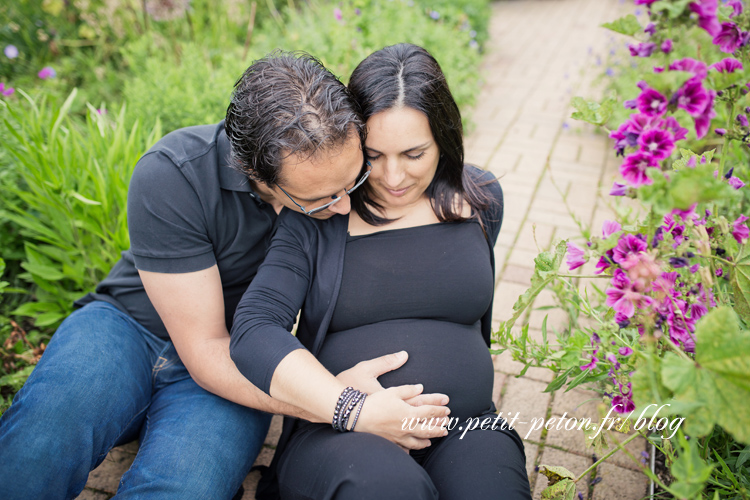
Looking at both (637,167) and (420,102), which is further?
(420,102)

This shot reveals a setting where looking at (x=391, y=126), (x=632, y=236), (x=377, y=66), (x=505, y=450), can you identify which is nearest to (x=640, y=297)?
(x=632, y=236)

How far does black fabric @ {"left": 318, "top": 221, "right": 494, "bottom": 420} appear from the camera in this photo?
1557 millimetres

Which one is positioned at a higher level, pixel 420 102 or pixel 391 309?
pixel 420 102

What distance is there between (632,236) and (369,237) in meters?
0.90

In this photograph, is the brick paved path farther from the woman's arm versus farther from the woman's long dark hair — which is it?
the woman's arm

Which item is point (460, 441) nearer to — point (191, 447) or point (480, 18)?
point (191, 447)

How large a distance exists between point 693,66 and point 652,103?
0.08 metres

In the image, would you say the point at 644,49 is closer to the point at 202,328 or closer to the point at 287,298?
the point at 287,298

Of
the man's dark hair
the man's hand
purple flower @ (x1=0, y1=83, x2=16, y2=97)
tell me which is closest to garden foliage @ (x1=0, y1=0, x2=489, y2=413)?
purple flower @ (x1=0, y1=83, x2=16, y2=97)

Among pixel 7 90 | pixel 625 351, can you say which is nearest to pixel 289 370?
pixel 625 351

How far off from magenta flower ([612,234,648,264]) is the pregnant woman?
68 centimetres

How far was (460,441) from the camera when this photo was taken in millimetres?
1497

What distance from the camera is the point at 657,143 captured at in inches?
34.7

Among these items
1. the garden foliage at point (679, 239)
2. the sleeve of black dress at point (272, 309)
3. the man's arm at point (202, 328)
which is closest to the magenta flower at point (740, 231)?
the garden foliage at point (679, 239)
